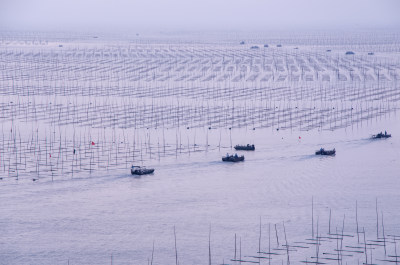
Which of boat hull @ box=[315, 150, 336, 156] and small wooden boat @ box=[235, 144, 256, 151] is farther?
small wooden boat @ box=[235, 144, 256, 151]

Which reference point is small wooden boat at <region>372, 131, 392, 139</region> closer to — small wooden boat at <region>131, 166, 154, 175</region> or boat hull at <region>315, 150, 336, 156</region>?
boat hull at <region>315, 150, 336, 156</region>

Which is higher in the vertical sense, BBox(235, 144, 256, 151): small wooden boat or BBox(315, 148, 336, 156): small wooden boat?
BBox(235, 144, 256, 151): small wooden boat

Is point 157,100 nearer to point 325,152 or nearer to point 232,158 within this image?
point 232,158

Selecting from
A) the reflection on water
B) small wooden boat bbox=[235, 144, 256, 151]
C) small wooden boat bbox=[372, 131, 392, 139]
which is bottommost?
the reflection on water

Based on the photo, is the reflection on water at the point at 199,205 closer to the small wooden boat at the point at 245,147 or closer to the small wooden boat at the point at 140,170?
the small wooden boat at the point at 140,170

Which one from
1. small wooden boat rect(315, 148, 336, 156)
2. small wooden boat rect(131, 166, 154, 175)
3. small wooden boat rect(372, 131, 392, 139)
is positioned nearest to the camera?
small wooden boat rect(131, 166, 154, 175)

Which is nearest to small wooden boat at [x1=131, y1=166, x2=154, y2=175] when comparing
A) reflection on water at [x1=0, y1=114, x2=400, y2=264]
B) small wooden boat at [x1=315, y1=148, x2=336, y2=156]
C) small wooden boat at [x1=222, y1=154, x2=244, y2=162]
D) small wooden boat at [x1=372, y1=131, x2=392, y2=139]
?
reflection on water at [x1=0, y1=114, x2=400, y2=264]

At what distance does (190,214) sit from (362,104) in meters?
16.3

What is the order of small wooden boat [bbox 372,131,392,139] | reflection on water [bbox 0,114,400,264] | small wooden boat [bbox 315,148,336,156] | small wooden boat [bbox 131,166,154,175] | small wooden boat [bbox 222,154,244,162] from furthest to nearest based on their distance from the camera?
small wooden boat [bbox 372,131,392,139]
small wooden boat [bbox 315,148,336,156]
small wooden boat [bbox 222,154,244,162]
small wooden boat [bbox 131,166,154,175]
reflection on water [bbox 0,114,400,264]

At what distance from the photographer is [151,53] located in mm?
55375


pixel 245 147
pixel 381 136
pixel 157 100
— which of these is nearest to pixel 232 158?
pixel 245 147

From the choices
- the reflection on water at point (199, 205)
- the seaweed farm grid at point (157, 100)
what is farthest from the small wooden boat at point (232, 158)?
the seaweed farm grid at point (157, 100)

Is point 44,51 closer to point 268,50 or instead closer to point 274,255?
point 268,50

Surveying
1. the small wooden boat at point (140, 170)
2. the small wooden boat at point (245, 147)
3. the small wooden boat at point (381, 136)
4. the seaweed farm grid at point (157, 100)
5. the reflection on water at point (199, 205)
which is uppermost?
the seaweed farm grid at point (157, 100)
